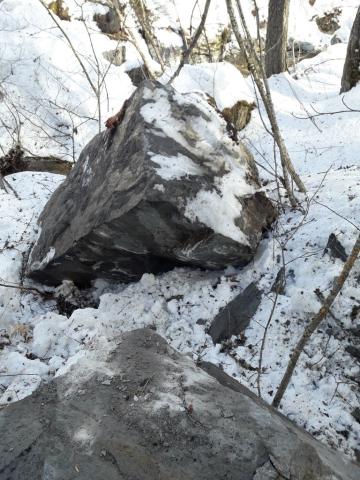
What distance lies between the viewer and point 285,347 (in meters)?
2.70

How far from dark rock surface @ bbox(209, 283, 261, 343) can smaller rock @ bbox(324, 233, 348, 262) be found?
1.90 feet

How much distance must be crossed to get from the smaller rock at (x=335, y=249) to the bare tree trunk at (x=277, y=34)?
5.60m

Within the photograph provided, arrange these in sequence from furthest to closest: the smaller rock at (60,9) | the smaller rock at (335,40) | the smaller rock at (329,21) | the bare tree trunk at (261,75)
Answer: the smaller rock at (329,21), the smaller rock at (335,40), the smaller rock at (60,9), the bare tree trunk at (261,75)


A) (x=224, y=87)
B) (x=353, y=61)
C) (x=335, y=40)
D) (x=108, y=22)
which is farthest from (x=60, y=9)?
(x=335, y=40)

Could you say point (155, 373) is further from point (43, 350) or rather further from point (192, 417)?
point (43, 350)

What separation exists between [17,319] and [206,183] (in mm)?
2039

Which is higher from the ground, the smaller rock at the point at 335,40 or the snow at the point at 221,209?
the smaller rock at the point at 335,40

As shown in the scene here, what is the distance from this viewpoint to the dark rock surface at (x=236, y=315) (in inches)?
115

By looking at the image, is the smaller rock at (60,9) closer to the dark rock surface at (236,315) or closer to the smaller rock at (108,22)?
the smaller rock at (108,22)

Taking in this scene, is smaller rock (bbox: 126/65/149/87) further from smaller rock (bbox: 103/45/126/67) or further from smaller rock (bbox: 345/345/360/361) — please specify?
smaller rock (bbox: 345/345/360/361)

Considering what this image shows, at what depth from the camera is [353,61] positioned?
596cm

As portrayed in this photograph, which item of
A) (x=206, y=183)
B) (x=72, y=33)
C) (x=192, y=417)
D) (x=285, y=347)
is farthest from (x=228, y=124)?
(x=72, y=33)

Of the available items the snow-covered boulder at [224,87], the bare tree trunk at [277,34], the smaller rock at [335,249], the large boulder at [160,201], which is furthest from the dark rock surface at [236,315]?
the bare tree trunk at [277,34]

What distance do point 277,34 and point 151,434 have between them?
26.1 feet
